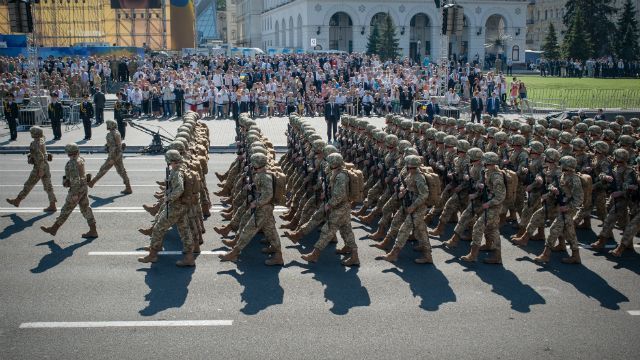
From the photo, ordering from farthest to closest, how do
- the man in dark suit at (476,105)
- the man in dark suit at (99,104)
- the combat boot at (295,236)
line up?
the man in dark suit at (476,105)
the man in dark suit at (99,104)
the combat boot at (295,236)

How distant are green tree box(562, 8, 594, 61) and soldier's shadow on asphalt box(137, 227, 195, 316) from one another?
191 ft

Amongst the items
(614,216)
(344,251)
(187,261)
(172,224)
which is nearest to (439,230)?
(344,251)

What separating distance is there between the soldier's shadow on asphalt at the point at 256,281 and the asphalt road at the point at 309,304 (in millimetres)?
31

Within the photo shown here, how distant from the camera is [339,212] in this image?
10469mm

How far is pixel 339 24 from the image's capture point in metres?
70.4

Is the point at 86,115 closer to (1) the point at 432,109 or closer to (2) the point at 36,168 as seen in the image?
(2) the point at 36,168

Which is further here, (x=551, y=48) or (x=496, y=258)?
(x=551, y=48)

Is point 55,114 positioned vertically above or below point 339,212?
above

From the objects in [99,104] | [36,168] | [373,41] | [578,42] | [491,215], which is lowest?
[491,215]

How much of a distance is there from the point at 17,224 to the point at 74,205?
1.90 m

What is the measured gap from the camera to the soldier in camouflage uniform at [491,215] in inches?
419

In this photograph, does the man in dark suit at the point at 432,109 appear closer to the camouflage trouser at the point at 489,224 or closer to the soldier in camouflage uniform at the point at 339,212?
the camouflage trouser at the point at 489,224

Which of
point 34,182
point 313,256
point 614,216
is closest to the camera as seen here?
point 313,256

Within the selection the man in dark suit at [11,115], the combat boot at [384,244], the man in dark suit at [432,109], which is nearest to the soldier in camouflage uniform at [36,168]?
the combat boot at [384,244]
